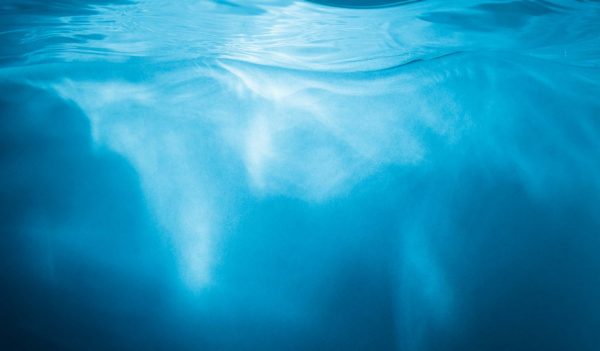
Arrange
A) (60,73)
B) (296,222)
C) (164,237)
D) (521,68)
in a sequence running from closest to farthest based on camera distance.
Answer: (164,237) → (296,222) → (60,73) → (521,68)

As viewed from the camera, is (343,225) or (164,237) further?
(343,225)

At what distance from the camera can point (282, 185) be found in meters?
3.80

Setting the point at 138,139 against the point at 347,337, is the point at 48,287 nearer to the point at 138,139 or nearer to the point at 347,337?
the point at 138,139

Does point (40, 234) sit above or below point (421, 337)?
above

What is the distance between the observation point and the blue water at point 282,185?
10.7 feet

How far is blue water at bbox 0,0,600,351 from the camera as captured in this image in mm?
3248

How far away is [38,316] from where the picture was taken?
9.73 ft

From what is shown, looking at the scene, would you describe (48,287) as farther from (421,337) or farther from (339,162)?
(421,337)

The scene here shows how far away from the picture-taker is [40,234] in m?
3.22

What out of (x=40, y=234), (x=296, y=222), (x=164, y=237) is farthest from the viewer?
(x=296, y=222)

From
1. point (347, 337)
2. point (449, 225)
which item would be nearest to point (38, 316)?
point (347, 337)

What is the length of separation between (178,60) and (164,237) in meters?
2.70

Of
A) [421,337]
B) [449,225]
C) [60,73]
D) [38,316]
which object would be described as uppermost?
[60,73]

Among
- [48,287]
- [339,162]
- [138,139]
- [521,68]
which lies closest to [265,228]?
[339,162]
